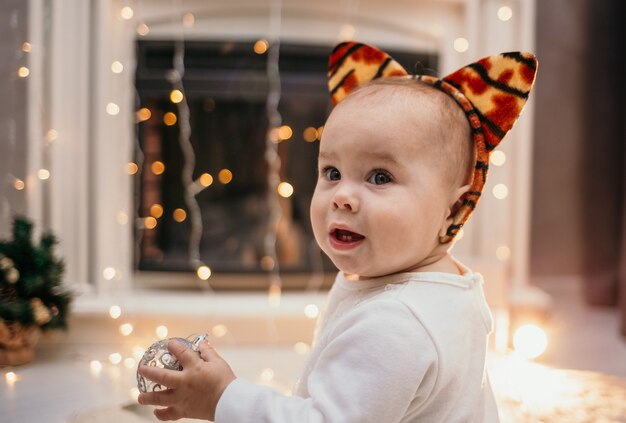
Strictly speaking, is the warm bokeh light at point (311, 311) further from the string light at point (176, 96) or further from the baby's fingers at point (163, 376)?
the baby's fingers at point (163, 376)

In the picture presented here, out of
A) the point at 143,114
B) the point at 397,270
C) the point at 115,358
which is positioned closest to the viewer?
the point at 397,270

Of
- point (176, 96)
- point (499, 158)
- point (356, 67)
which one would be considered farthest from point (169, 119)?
point (356, 67)

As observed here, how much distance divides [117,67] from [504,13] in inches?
44.7

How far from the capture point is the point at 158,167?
1.89 m

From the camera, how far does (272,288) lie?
185 centimetres

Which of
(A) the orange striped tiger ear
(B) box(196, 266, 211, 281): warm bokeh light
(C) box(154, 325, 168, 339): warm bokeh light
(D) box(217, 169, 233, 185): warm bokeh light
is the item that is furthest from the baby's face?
(D) box(217, 169, 233, 185): warm bokeh light

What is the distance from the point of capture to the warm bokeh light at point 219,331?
164 cm

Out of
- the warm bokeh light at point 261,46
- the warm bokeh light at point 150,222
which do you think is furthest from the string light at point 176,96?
the warm bokeh light at point 150,222

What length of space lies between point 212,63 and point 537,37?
3.85ft

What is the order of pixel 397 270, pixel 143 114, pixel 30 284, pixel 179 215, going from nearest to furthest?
pixel 397 270 → pixel 30 284 → pixel 143 114 → pixel 179 215

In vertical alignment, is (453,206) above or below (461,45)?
below

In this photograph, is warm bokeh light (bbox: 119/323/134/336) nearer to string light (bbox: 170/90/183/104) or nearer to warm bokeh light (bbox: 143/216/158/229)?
warm bokeh light (bbox: 143/216/158/229)

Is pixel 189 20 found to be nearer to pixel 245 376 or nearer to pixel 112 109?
pixel 112 109

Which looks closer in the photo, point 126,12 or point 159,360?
point 159,360
